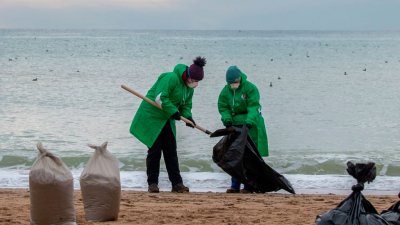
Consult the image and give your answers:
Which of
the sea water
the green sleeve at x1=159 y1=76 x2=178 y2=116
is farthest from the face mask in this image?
the sea water

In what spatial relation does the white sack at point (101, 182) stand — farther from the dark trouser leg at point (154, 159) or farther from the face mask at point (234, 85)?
the face mask at point (234, 85)

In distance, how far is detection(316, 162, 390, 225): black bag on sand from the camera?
550 cm

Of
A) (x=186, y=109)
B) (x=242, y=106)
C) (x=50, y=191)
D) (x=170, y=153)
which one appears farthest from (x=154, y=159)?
(x=50, y=191)

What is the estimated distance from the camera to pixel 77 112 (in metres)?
21.3

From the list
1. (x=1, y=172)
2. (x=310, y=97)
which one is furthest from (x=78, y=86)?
(x=1, y=172)

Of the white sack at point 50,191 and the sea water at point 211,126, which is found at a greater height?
the white sack at point 50,191

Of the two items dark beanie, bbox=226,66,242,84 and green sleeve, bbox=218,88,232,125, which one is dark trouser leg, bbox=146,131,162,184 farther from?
dark beanie, bbox=226,66,242,84

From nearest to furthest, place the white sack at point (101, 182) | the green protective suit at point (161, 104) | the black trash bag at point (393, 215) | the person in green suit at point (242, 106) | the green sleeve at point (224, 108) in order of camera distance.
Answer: the black trash bag at point (393, 215) → the white sack at point (101, 182) → the green protective suit at point (161, 104) → the person in green suit at point (242, 106) → the green sleeve at point (224, 108)

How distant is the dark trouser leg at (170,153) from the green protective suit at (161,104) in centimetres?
9

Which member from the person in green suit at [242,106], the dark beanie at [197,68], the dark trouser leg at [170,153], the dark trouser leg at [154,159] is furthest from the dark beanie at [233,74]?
the dark trouser leg at [154,159]

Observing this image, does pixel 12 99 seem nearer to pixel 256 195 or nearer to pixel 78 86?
pixel 78 86

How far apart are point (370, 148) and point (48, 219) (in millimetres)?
10243

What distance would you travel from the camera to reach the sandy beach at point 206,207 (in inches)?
276

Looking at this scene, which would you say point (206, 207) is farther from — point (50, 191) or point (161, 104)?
point (50, 191)
